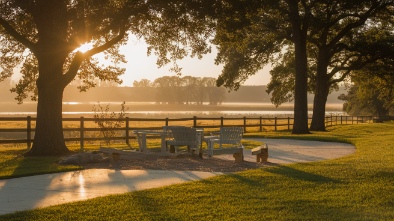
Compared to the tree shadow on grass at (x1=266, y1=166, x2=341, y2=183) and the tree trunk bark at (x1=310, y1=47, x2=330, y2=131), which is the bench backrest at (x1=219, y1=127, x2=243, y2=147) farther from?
the tree trunk bark at (x1=310, y1=47, x2=330, y2=131)

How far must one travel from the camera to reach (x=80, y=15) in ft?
67.2

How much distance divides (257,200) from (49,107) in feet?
40.6

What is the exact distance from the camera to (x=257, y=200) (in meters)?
10.6

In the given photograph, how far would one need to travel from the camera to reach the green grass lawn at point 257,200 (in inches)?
365

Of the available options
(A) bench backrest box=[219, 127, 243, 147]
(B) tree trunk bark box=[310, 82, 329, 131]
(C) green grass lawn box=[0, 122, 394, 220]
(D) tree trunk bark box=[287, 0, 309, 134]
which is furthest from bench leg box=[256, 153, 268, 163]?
(B) tree trunk bark box=[310, 82, 329, 131]

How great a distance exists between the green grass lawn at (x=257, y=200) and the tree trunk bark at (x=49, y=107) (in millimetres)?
9016

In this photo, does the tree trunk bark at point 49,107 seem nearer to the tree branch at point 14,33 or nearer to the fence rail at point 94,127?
the tree branch at point 14,33

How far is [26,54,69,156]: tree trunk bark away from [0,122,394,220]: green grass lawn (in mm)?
9016

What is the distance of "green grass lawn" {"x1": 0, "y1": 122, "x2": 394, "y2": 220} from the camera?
9281 mm

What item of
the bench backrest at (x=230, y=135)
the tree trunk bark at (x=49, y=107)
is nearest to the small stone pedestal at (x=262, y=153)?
the bench backrest at (x=230, y=135)

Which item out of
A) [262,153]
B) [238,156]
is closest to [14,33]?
[238,156]

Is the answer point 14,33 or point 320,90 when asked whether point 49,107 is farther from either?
point 320,90

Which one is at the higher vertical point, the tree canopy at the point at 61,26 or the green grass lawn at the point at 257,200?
the tree canopy at the point at 61,26

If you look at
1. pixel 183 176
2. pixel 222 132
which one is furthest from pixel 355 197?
pixel 222 132
